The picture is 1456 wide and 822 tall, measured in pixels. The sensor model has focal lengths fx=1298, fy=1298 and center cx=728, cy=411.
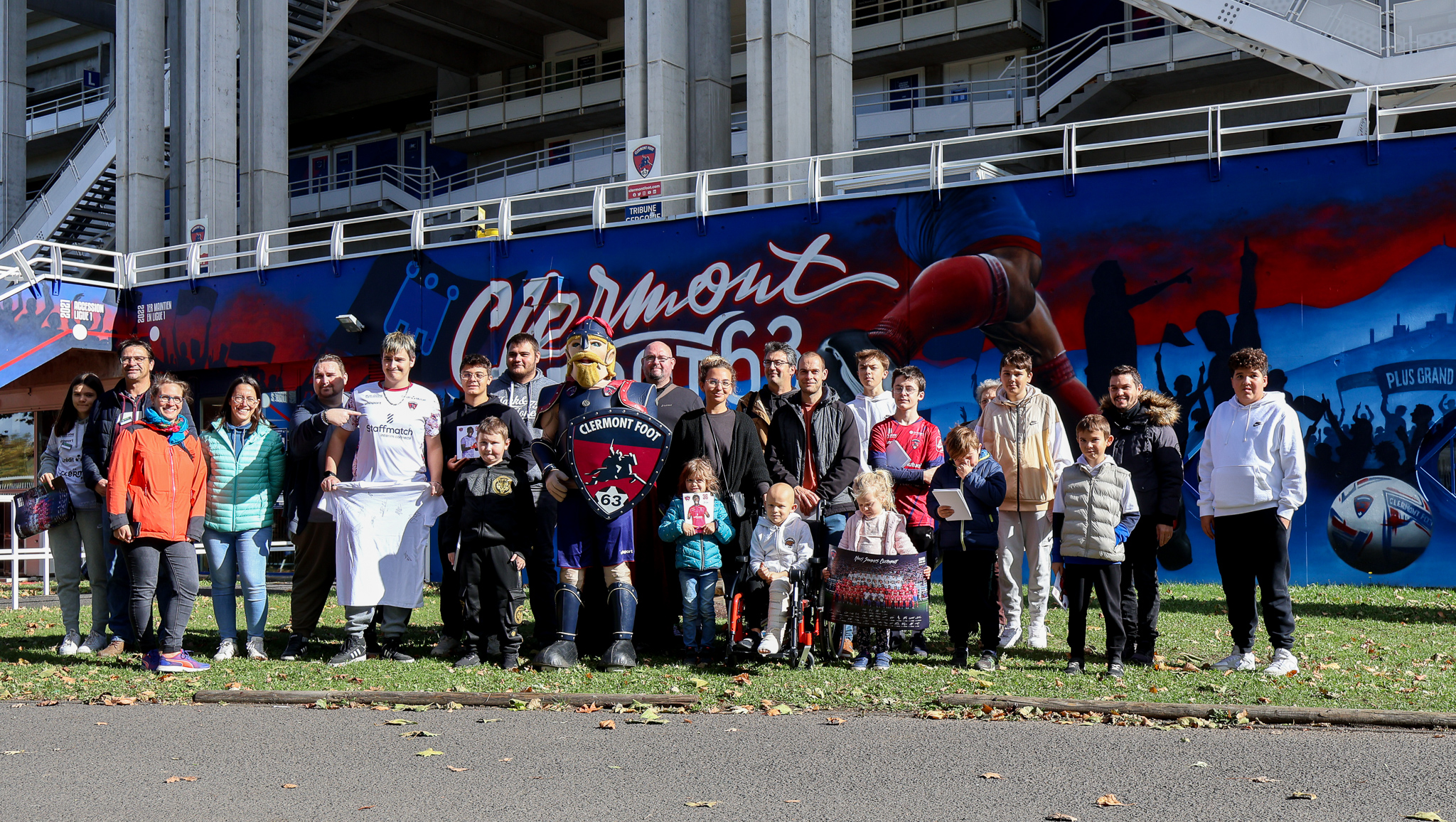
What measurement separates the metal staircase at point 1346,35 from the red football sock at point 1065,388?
5.66m

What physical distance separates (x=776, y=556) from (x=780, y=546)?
0.21 feet

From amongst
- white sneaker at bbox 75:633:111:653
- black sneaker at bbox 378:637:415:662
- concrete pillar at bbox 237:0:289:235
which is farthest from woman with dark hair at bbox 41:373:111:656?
concrete pillar at bbox 237:0:289:235

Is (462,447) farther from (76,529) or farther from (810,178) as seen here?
(810,178)

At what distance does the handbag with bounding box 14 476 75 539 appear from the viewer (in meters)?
9.11

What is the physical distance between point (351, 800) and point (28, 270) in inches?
713

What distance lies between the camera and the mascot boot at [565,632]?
7.89m

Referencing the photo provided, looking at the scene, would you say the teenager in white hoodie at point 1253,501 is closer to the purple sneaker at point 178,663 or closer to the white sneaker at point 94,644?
the purple sneaker at point 178,663

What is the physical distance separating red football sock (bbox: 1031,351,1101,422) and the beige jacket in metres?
6.42

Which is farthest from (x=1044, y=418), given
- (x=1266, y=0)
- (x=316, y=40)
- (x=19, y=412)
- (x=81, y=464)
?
(x=316, y=40)

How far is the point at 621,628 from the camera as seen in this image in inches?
312

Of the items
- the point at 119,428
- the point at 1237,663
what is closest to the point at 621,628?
the point at 119,428

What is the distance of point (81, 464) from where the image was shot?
29.8ft

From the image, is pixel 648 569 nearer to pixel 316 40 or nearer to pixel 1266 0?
pixel 1266 0

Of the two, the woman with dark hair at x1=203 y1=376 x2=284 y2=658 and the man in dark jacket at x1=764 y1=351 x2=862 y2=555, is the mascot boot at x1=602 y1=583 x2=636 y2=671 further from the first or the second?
the woman with dark hair at x1=203 y1=376 x2=284 y2=658
